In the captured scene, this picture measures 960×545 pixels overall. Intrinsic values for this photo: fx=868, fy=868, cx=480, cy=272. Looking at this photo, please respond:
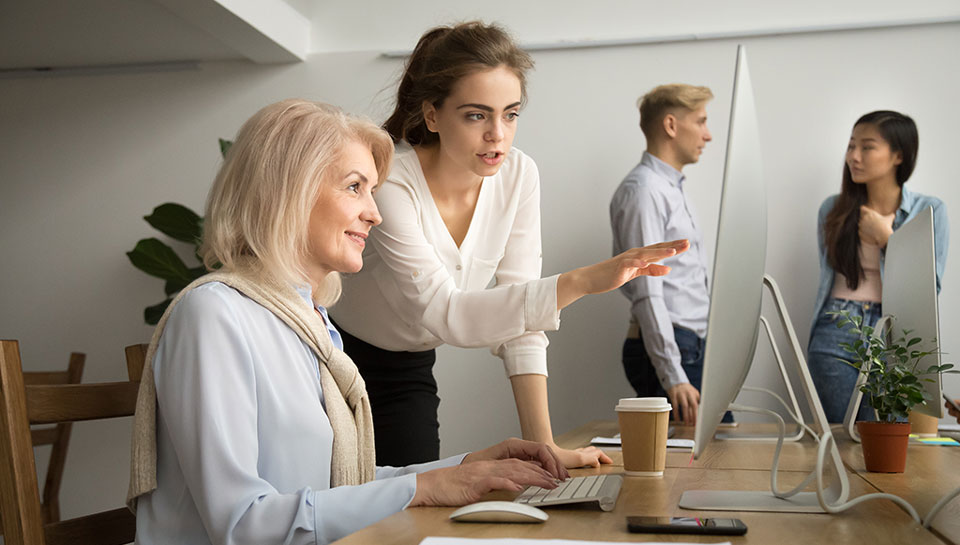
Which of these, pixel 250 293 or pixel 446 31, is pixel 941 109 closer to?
pixel 446 31

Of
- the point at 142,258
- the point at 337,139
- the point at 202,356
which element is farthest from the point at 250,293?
the point at 142,258

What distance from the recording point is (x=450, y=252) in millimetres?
1962

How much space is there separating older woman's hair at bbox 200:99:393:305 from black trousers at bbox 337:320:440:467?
0.69 metres

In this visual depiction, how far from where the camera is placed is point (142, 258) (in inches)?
145

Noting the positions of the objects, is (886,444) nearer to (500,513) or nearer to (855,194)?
(500,513)

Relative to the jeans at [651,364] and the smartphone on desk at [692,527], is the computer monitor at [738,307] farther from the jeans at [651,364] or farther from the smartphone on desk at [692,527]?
the jeans at [651,364]

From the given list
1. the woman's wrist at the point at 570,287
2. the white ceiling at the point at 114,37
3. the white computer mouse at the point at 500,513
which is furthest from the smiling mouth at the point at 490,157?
the white ceiling at the point at 114,37

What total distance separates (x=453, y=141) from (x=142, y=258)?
2.27 meters

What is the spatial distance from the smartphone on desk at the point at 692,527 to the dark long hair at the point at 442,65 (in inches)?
47.3

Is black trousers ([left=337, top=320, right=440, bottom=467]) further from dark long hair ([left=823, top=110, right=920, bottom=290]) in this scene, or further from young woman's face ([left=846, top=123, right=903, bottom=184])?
young woman's face ([left=846, top=123, right=903, bottom=184])

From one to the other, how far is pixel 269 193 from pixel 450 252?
72 centimetres

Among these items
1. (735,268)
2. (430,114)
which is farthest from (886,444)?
(430,114)

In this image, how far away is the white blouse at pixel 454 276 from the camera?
5.49 feet

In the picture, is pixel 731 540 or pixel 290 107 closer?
pixel 731 540
